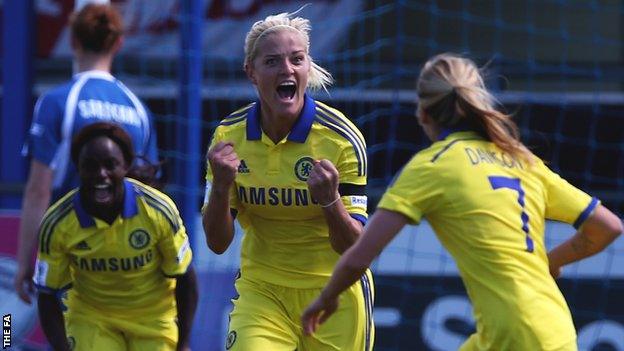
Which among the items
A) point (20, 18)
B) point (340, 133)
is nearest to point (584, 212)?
point (340, 133)

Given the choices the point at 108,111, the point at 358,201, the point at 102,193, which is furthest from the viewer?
the point at 108,111

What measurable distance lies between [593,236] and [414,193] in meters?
0.68

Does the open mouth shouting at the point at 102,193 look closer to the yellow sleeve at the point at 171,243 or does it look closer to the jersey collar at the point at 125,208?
the jersey collar at the point at 125,208

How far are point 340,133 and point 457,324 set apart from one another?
3340mm

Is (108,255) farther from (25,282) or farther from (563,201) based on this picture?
(563,201)

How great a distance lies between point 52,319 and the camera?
5.36 meters

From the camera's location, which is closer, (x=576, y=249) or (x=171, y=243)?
(x=576, y=249)

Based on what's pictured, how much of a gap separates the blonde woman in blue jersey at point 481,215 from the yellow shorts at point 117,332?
148cm

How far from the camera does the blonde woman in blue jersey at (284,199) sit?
484 centimetres

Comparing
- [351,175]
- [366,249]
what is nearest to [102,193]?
[351,175]

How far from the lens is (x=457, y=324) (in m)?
8.01

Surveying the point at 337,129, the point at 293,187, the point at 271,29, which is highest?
the point at 271,29

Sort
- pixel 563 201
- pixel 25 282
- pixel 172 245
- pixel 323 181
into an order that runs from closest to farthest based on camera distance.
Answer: pixel 563 201 < pixel 323 181 < pixel 172 245 < pixel 25 282

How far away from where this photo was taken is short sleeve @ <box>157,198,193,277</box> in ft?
17.7
